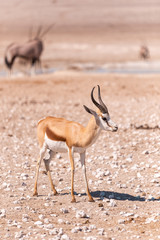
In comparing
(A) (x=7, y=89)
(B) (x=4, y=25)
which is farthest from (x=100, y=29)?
(A) (x=7, y=89)

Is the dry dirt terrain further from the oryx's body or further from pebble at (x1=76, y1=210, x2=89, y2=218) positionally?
the oryx's body

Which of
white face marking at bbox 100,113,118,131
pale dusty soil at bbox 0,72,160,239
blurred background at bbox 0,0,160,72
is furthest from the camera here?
blurred background at bbox 0,0,160,72

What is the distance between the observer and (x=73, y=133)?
7.48m

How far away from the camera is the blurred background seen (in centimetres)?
4259

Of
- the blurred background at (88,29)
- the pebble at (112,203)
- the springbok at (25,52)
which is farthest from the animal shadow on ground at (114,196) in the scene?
the blurred background at (88,29)

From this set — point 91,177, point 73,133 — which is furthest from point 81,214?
point 91,177

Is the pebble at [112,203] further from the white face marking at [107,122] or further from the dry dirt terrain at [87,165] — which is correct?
the white face marking at [107,122]

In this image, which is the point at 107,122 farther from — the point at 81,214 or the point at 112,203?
the point at 81,214

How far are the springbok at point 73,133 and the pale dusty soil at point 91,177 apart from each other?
449 millimetres

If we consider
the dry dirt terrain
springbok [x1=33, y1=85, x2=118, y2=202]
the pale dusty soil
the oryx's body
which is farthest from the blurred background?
springbok [x1=33, y1=85, x2=118, y2=202]

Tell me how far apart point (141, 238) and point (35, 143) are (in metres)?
5.58

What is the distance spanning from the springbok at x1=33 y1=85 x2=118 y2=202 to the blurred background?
26219mm

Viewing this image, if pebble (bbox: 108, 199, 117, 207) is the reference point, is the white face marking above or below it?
above

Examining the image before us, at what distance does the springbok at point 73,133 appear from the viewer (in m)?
7.28
